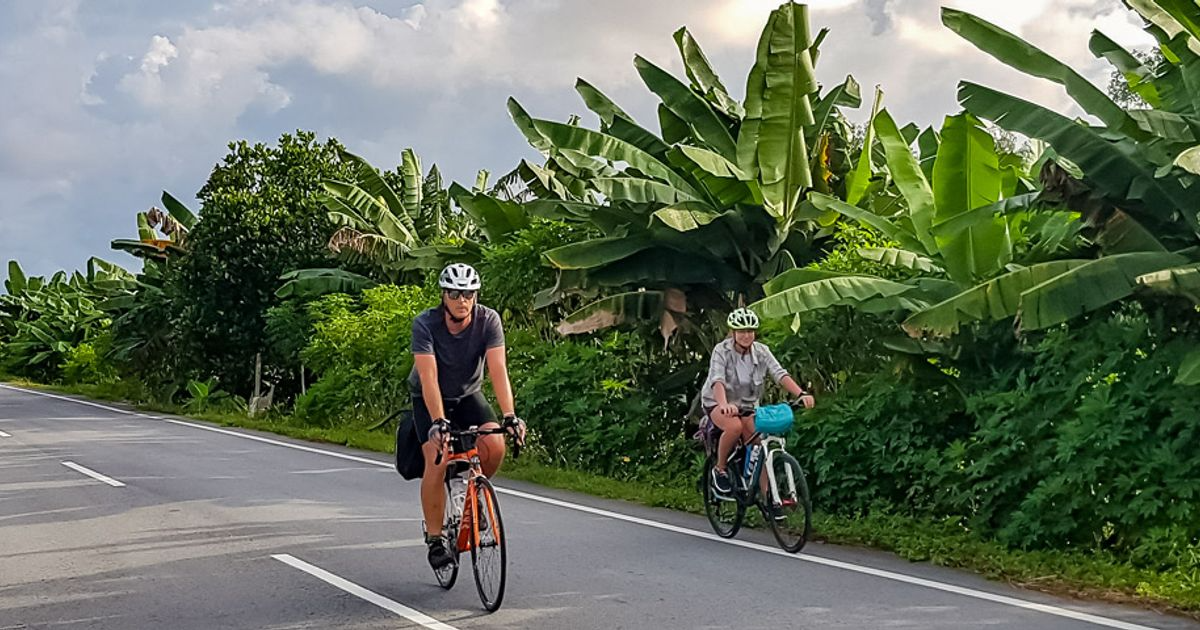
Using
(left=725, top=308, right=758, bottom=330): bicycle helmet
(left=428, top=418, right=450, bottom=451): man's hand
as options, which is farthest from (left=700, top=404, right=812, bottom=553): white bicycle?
(left=428, top=418, right=450, bottom=451): man's hand

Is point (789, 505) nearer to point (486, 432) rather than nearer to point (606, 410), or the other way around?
point (486, 432)

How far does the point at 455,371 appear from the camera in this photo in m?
7.45

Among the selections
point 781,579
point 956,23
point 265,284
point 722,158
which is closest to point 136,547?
point 781,579

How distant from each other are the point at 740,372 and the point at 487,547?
3412mm

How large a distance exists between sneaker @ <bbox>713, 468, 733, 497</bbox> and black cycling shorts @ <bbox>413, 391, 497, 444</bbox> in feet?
9.96

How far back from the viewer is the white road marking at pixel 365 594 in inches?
275

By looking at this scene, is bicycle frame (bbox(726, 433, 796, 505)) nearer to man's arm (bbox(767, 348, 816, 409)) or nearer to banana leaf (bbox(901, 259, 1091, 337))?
man's arm (bbox(767, 348, 816, 409))

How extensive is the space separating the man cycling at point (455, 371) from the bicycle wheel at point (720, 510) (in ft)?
10.1

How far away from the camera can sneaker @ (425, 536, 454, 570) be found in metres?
7.58

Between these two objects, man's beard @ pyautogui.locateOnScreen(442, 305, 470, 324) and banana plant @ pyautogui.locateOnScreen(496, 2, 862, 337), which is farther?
banana plant @ pyautogui.locateOnScreen(496, 2, 862, 337)

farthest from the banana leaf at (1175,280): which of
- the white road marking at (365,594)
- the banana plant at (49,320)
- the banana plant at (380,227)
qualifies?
the banana plant at (49,320)

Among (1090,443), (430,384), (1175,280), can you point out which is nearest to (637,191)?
(1090,443)

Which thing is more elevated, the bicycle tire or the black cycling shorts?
the black cycling shorts

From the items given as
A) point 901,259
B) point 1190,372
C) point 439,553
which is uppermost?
point 901,259
